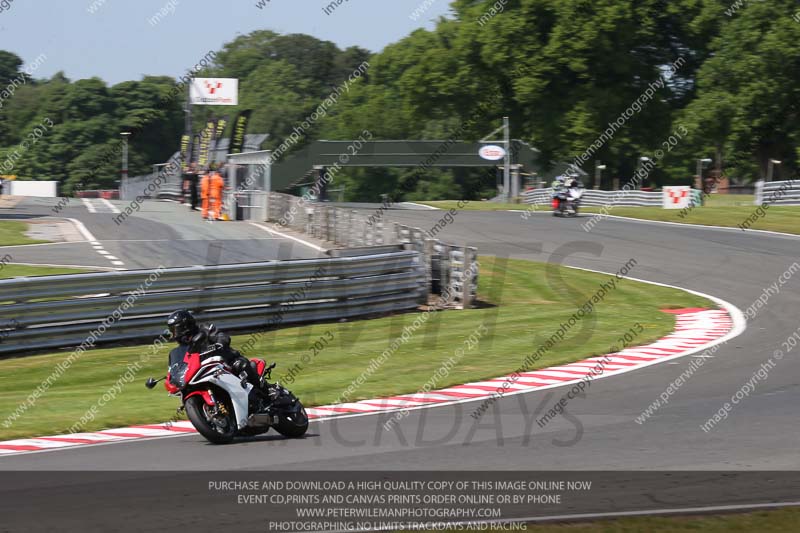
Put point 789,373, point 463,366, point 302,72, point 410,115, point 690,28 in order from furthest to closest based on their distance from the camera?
point 302,72 < point 410,115 < point 690,28 < point 463,366 < point 789,373

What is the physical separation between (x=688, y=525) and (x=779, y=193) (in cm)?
3500

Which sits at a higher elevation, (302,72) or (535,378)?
(302,72)

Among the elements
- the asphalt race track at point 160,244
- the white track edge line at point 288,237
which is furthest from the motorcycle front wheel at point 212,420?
the white track edge line at point 288,237

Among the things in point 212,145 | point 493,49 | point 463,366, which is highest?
point 493,49

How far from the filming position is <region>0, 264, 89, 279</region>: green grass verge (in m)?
19.1

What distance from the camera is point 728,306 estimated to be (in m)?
18.5

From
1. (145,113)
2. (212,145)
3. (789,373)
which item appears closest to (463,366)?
(789,373)

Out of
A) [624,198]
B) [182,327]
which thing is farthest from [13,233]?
[624,198]

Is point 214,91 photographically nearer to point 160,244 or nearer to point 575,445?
point 160,244

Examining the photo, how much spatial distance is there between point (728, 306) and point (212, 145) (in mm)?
31413

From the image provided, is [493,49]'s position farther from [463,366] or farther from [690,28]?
[463,366]

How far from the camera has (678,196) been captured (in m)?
43.3

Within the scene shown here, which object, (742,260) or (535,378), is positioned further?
(742,260)

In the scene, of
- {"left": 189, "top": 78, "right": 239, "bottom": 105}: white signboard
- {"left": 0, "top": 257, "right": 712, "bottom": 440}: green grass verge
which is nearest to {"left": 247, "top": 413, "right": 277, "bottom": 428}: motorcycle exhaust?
{"left": 0, "top": 257, "right": 712, "bottom": 440}: green grass verge
